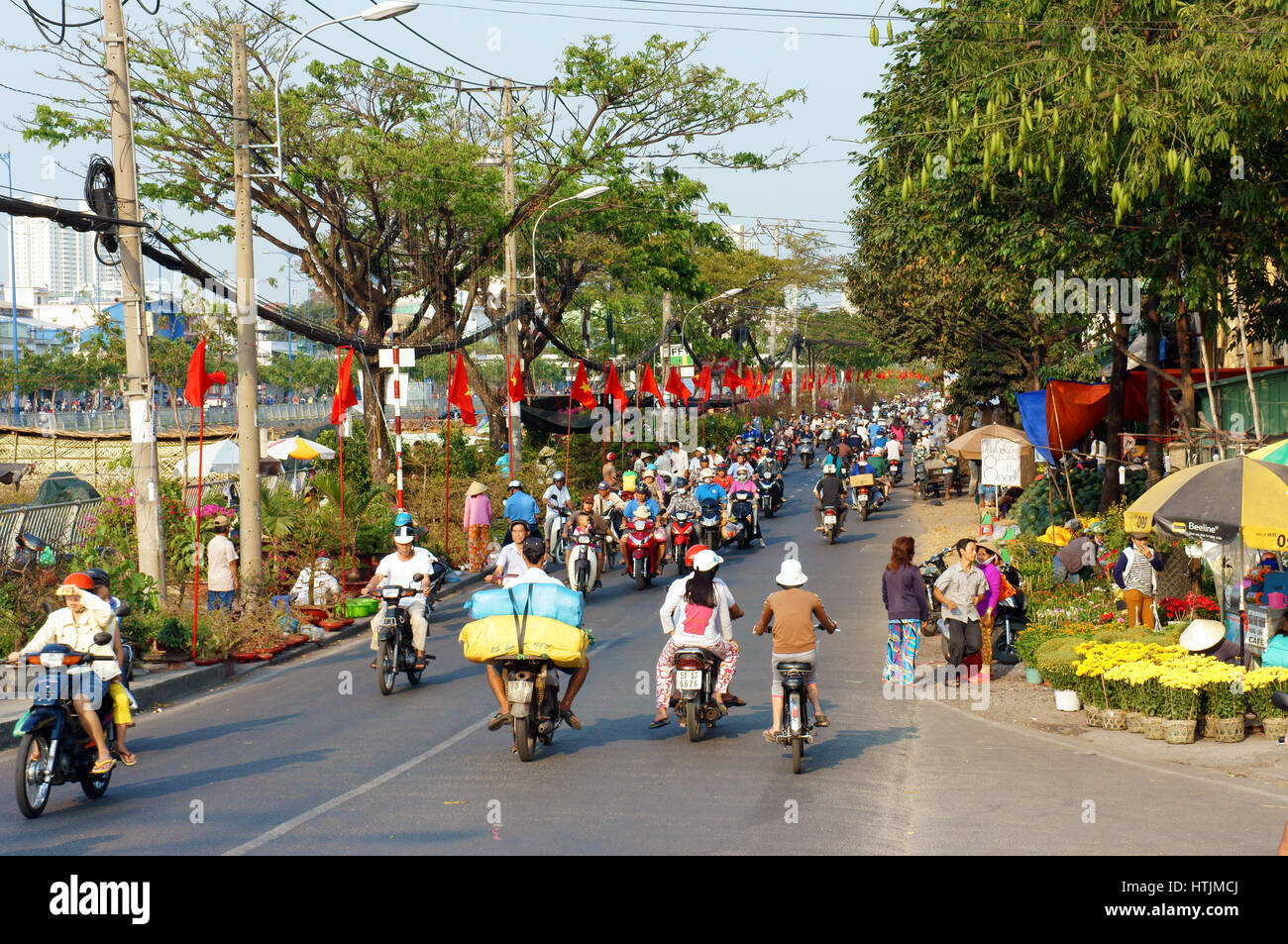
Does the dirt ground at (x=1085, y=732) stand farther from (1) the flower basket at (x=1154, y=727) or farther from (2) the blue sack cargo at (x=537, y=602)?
(2) the blue sack cargo at (x=537, y=602)

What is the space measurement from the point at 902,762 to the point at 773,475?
25.8 m

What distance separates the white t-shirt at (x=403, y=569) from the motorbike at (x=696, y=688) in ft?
11.7

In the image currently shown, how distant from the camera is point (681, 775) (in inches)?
379

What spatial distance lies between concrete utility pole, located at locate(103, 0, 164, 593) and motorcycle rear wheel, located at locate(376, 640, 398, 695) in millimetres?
3769

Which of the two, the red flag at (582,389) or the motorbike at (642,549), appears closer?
the motorbike at (642,549)

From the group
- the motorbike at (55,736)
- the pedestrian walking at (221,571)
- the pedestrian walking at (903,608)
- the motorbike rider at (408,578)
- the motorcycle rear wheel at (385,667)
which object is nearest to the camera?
the motorbike at (55,736)

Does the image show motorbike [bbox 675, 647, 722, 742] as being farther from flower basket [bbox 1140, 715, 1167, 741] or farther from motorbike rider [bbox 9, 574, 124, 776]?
motorbike rider [bbox 9, 574, 124, 776]

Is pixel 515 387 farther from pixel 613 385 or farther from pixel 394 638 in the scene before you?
pixel 394 638

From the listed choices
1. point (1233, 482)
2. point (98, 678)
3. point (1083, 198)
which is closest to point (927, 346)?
point (1083, 198)

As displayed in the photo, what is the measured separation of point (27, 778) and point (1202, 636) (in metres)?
10.3

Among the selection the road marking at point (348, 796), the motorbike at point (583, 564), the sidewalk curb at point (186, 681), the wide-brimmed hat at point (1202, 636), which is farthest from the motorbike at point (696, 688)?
the motorbike at point (583, 564)

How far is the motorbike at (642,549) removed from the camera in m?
21.3

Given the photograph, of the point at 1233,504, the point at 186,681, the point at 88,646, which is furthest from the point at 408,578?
the point at 1233,504

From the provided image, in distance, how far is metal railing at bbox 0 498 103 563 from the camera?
21.1 meters
